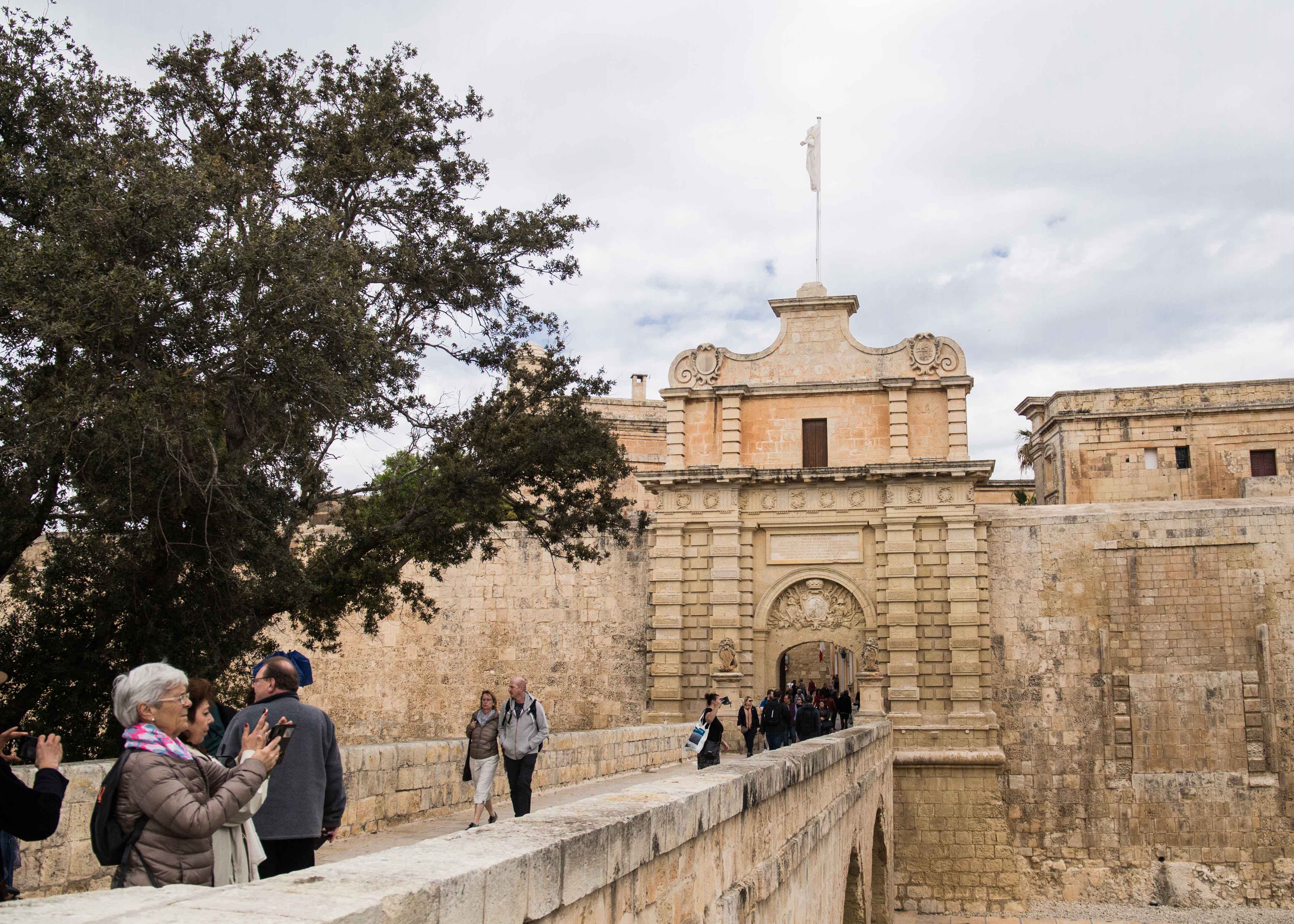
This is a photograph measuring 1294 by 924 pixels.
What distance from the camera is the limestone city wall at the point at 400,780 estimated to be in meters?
5.65

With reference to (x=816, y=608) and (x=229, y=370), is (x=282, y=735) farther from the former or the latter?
(x=816, y=608)

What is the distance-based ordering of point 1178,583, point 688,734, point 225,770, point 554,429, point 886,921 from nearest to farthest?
1. point 225,770
2. point 554,429
3. point 886,921
4. point 688,734
5. point 1178,583

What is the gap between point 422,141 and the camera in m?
14.0

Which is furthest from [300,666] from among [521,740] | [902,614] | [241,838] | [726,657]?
[902,614]

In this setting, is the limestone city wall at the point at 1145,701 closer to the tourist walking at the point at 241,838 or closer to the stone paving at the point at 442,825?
the stone paving at the point at 442,825

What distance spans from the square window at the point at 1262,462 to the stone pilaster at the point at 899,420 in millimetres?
13012

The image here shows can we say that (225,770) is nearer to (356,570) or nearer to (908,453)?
(356,570)

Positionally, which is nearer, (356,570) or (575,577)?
(356,570)

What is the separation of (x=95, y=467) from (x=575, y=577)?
13.6 m

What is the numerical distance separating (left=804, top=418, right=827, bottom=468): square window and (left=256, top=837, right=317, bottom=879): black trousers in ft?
57.7

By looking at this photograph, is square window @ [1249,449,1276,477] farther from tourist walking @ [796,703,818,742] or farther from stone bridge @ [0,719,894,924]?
stone bridge @ [0,719,894,924]

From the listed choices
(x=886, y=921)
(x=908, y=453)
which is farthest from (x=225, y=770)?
(x=908, y=453)

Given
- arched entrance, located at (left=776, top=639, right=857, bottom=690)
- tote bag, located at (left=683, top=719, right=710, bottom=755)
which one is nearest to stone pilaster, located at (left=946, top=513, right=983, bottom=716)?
tote bag, located at (left=683, top=719, right=710, bottom=755)

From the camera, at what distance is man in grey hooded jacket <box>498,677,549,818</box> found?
8.88m
